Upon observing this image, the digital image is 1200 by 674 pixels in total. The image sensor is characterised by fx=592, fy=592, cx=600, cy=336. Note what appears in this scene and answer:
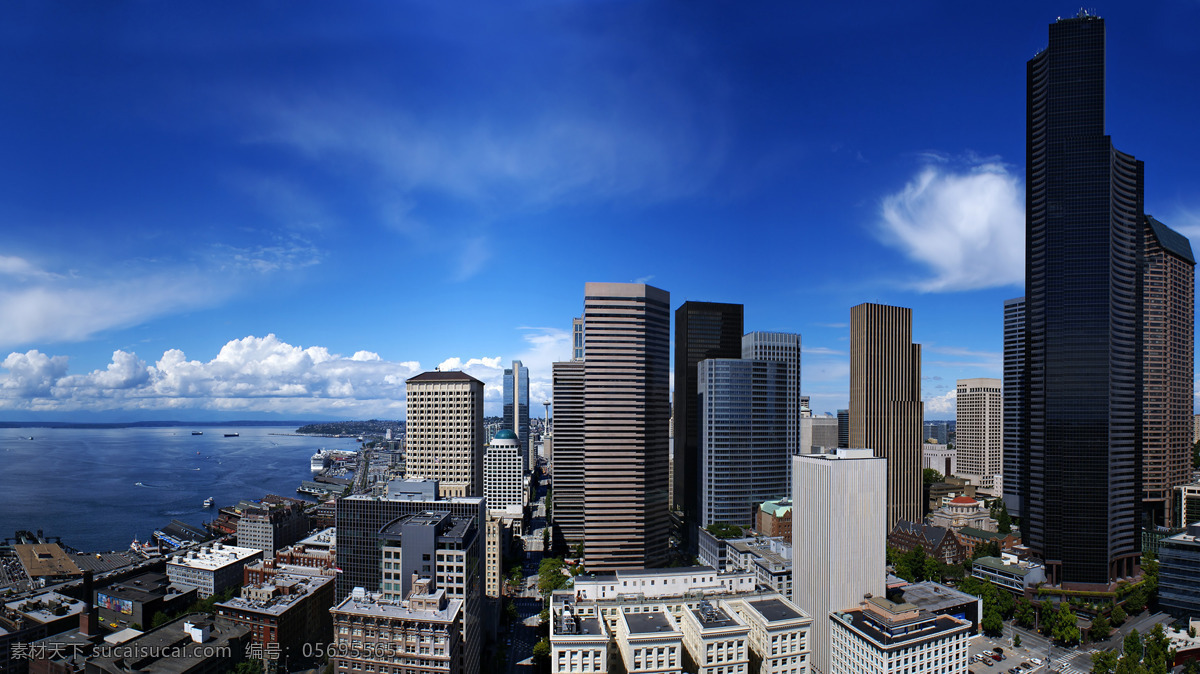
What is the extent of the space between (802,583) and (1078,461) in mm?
41564

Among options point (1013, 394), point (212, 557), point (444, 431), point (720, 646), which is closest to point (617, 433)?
point (444, 431)

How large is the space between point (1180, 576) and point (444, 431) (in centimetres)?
7984

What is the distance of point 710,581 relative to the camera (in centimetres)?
5088

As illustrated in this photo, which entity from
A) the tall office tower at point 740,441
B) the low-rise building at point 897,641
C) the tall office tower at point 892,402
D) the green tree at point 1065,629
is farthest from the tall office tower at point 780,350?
the low-rise building at point 897,641

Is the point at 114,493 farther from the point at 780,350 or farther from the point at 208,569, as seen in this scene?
the point at 780,350

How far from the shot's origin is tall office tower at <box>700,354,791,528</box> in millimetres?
83062

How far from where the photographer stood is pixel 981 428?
12700 centimetres

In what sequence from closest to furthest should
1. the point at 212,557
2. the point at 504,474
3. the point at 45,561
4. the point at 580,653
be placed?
1. the point at 580,653
2. the point at 212,557
3. the point at 45,561
4. the point at 504,474

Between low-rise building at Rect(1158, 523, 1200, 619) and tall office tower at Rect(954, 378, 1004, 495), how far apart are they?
6917 cm

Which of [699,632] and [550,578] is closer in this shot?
[699,632]

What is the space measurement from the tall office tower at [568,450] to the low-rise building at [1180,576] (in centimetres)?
6308

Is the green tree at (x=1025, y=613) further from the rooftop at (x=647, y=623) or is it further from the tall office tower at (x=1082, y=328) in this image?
the rooftop at (x=647, y=623)

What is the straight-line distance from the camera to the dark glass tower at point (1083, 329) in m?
66.4

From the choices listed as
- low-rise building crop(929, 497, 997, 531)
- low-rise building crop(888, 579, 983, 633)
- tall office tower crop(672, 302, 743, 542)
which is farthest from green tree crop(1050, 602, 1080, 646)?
tall office tower crop(672, 302, 743, 542)
